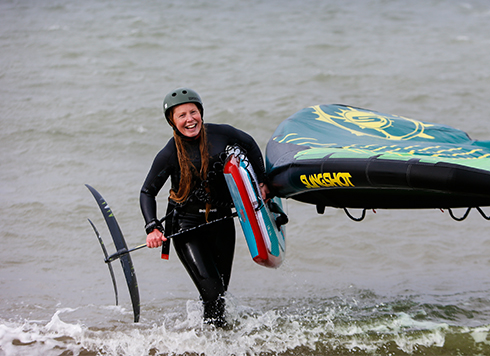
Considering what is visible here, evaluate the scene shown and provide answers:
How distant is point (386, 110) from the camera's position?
985 centimetres

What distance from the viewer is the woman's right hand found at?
11.3 ft

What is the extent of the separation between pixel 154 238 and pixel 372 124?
194cm

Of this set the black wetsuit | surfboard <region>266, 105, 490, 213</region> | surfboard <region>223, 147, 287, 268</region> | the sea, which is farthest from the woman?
the sea

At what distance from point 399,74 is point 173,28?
614cm

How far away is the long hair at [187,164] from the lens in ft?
11.4

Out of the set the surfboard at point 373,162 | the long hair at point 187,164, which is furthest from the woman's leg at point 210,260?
the surfboard at point 373,162

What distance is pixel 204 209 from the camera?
3.66 m

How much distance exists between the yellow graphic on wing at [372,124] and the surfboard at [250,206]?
3.42 ft

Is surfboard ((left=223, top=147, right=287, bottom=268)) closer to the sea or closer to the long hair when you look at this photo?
the long hair

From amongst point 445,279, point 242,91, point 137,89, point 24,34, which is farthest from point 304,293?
point 24,34

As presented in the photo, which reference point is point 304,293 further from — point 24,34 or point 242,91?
point 24,34

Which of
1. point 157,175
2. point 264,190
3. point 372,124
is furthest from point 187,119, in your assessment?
point 372,124

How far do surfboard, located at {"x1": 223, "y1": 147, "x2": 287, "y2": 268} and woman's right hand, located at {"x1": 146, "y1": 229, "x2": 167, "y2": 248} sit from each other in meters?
0.49

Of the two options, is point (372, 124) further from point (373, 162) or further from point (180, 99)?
point (180, 99)
